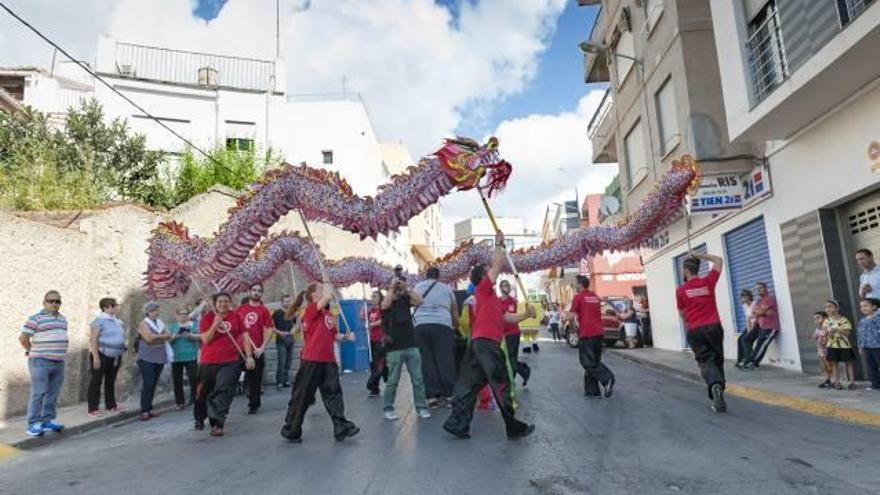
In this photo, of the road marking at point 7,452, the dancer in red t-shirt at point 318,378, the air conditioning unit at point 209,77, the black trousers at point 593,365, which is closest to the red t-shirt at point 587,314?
the black trousers at point 593,365

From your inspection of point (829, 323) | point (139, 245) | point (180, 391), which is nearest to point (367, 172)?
point (139, 245)

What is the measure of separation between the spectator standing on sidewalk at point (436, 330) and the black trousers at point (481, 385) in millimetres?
1734

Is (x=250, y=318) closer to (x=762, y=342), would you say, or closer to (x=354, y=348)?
(x=354, y=348)

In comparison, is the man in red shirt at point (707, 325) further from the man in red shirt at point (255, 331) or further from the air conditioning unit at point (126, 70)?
the air conditioning unit at point (126, 70)

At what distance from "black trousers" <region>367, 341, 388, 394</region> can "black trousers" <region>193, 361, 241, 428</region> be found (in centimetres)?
335

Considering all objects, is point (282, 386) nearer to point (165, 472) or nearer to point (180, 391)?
point (180, 391)

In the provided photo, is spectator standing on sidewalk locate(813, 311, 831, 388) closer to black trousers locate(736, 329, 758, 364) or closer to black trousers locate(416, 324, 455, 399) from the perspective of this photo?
black trousers locate(736, 329, 758, 364)

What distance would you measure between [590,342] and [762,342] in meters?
4.97

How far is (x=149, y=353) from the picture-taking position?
9.06 meters

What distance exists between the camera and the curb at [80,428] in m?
7.09

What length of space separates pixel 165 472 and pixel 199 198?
37.8 feet

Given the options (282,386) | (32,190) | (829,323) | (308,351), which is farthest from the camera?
(32,190)

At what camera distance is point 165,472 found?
5156 mm

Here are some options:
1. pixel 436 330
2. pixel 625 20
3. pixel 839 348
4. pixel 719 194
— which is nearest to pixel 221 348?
pixel 436 330
